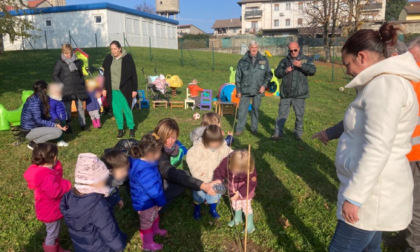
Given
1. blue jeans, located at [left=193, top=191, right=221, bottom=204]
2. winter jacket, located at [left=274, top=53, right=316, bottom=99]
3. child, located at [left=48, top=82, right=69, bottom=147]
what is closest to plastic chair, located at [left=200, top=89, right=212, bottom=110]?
winter jacket, located at [left=274, top=53, right=316, bottom=99]

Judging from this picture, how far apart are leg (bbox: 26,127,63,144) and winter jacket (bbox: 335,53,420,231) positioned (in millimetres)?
5657

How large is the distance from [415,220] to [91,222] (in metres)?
2.93

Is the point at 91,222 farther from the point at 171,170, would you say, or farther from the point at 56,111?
the point at 56,111

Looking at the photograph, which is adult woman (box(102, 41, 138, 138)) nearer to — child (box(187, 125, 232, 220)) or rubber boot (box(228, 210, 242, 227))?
child (box(187, 125, 232, 220))

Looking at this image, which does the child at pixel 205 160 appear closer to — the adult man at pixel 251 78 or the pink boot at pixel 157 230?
the pink boot at pixel 157 230

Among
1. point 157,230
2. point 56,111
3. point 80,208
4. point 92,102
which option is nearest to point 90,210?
point 80,208

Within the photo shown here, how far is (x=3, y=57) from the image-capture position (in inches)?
848

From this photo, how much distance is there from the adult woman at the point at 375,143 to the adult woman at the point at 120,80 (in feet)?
18.3

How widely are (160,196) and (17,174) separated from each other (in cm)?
331

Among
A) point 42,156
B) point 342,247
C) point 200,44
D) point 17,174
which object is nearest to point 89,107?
point 17,174

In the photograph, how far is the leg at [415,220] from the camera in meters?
2.75

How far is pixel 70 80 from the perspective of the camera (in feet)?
23.0

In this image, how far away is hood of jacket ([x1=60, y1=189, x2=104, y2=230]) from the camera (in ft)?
8.17

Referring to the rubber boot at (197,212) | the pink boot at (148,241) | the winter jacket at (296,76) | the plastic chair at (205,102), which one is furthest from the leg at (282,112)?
the pink boot at (148,241)
